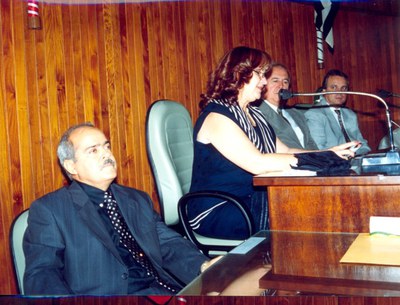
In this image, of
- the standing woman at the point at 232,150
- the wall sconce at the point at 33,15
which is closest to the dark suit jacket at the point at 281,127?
the standing woman at the point at 232,150

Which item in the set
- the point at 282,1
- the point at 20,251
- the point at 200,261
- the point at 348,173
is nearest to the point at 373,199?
the point at 348,173

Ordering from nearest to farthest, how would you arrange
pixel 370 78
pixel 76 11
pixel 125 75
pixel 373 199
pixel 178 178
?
pixel 373 199 → pixel 178 178 → pixel 76 11 → pixel 125 75 → pixel 370 78

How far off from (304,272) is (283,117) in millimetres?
2551

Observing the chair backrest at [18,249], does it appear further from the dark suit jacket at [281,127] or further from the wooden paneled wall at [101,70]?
the dark suit jacket at [281,127]

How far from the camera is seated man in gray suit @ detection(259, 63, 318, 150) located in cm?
332

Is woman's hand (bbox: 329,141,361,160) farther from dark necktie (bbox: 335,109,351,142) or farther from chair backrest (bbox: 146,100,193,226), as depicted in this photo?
dark necktie (bbox: 335,109,351,142)

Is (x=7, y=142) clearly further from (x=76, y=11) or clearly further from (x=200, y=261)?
(x=200, y=261)

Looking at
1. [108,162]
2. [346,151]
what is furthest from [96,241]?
[346,151]

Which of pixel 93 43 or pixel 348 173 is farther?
pixel 93 43

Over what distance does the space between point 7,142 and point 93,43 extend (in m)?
0.78

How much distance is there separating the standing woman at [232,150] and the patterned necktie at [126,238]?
56 centimetres

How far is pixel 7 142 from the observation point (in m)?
2.48

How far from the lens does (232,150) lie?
232 centimetres

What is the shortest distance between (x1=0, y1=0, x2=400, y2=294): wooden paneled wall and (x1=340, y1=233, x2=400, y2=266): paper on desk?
1.75m
